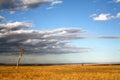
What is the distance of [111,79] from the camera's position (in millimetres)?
26656

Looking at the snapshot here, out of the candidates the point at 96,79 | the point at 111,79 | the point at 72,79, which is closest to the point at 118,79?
the point at 111,79

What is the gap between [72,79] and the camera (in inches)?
1025

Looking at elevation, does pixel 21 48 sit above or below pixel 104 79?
above

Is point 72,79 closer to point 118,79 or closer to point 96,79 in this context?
point 96,79

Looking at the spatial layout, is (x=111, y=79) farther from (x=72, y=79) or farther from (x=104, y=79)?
(x=72, y=79)

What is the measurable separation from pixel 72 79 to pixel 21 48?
110 feet

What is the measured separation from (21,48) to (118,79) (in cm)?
3532

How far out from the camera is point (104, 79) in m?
26.7

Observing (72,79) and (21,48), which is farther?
(21,48)

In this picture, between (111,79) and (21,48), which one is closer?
(111,79)

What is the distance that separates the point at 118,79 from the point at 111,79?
0.80 metres

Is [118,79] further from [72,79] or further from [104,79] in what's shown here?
[72,79]

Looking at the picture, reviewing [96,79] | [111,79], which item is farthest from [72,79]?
[111,79]

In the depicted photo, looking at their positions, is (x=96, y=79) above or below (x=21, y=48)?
below
